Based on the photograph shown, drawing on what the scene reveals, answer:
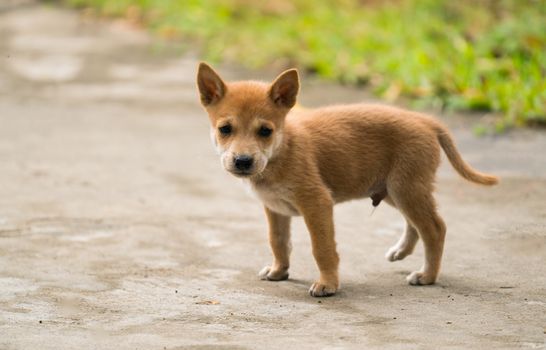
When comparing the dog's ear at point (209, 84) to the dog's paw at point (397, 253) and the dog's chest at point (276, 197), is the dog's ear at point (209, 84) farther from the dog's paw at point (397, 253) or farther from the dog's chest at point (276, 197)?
the dog's paw at point (397, 253)

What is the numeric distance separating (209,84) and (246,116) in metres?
Answer: 0.36

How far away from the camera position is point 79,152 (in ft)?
33.9

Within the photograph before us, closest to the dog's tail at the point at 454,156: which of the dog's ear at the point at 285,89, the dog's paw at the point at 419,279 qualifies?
the dog's paw at the point at 419,279

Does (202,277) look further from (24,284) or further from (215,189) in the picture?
(215,189)

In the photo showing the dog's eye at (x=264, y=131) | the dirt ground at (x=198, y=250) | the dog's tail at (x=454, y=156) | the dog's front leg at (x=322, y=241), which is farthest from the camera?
the dog's tail at (x=454, y=156)

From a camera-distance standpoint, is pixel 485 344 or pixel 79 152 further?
pixel 79 152

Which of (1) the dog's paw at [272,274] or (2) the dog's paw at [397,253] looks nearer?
(1) the dog's paw at [272,274]

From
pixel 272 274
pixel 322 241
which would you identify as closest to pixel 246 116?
pixel 322 241

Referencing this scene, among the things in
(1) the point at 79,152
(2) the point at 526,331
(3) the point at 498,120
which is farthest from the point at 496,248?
(1) the point at 79,152

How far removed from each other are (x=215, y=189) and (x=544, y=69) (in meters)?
5.00

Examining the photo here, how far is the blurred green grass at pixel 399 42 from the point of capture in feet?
38.3

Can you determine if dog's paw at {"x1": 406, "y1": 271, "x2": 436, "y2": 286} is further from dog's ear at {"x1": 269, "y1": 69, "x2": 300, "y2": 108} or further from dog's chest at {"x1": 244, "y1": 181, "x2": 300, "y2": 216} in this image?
dog's ear at {"x1": 269, "y1": 69, "x2": 300, "y2": 108}

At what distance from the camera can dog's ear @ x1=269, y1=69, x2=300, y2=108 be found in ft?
20.5

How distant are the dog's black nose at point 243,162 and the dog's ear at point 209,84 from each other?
552 mm
